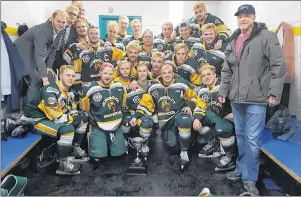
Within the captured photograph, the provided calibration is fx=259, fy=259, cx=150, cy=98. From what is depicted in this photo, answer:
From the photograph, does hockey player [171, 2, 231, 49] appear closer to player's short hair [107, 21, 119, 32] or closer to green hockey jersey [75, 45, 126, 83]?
player's short hair [107, 21, 119, 32]

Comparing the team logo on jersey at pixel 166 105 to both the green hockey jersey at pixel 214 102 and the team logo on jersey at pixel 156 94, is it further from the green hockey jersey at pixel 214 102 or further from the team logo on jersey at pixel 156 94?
the green hockey jersey at pixel 214 102

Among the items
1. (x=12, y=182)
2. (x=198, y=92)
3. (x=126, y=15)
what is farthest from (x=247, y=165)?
(x=126, y=15)

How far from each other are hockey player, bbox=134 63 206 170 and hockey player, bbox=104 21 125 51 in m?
0.55

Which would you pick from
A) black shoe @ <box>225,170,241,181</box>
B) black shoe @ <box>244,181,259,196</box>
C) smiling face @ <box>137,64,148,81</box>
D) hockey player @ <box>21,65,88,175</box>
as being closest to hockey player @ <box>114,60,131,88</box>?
smiling face @ <box>137,64,148,81</box>

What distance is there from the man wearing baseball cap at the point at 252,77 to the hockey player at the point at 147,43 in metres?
0.97

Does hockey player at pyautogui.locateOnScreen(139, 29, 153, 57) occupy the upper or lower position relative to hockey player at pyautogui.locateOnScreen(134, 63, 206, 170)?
upper

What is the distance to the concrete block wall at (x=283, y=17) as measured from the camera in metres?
2.26

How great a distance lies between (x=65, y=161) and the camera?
2.06 m

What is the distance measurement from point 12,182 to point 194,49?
75.6 inches

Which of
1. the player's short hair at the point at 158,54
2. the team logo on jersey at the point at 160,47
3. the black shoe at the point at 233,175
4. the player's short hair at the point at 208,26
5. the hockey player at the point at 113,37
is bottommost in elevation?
the black shoe at the point at 233,175

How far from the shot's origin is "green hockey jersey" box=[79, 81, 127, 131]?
2279 mm

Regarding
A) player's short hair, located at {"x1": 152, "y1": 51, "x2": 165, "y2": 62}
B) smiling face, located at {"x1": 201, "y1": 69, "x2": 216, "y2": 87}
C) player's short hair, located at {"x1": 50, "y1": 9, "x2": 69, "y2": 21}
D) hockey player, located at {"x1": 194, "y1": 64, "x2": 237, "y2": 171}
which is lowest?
hockey player, located at {"x1": 194, "y1": 64, "x2": 237, "y2": 171}

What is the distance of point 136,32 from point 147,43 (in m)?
0.16

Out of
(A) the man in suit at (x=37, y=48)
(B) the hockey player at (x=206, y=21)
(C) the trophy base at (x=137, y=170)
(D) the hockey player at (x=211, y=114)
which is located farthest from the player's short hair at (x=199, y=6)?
(C) the trophy base at (x=137, y=170)
